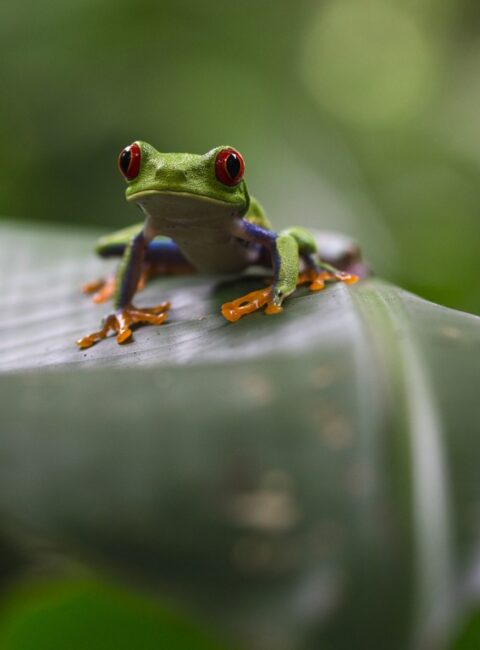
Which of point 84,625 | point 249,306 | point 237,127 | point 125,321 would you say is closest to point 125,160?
point 125,321

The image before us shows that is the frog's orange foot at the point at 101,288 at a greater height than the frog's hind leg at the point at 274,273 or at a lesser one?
lesser

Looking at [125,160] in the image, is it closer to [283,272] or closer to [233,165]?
[233,165]

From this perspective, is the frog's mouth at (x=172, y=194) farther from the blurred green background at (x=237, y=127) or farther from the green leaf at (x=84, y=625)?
the blurred green background at (x=237, y=127)

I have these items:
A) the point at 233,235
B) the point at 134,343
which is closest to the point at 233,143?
the point at 233,235

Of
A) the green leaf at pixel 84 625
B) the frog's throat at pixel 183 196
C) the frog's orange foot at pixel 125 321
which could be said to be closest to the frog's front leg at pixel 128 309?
the frog's orange foot at pixel 125 321

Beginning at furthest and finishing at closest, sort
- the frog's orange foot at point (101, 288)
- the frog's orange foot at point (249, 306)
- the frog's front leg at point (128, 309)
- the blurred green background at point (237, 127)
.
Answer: the blurred green background at point (237, 127), the frog's orange foot at point (101, 288), the frog's front leg at point (128, 309), the frog's orange foot at point (249, 306)

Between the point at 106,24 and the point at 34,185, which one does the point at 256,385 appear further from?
the point at 106,24
